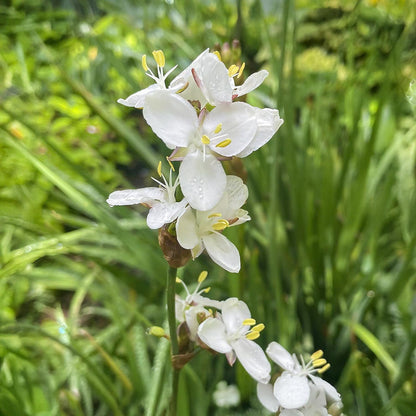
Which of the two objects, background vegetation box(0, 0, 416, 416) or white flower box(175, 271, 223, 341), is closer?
white flower box(175, 271, 223, 341)

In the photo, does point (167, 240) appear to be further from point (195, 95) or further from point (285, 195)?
point (285, 195)

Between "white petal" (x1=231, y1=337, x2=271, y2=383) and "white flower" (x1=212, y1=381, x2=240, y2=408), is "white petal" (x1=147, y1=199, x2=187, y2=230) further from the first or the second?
"white flower" (x1=212, y1=381, x2=240, y2=408)

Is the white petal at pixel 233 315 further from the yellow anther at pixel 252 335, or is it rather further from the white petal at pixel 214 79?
the white petal at pixel 214 79

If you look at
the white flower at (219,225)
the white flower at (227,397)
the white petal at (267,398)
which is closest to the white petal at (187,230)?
the white flower at (219,225)

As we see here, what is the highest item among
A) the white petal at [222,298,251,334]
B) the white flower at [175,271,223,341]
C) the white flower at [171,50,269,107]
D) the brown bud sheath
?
the white flower at [171,50,269,107]

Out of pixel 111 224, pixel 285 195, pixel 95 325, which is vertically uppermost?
pixel 111 224

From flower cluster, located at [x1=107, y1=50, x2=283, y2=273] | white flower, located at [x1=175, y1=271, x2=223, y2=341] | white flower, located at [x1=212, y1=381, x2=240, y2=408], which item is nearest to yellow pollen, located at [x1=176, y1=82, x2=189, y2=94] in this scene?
flower cluster, located at [x1=107, y1=50, x2=283, y2=273]

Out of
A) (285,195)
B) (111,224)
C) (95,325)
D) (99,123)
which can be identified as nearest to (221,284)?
(111,224)
